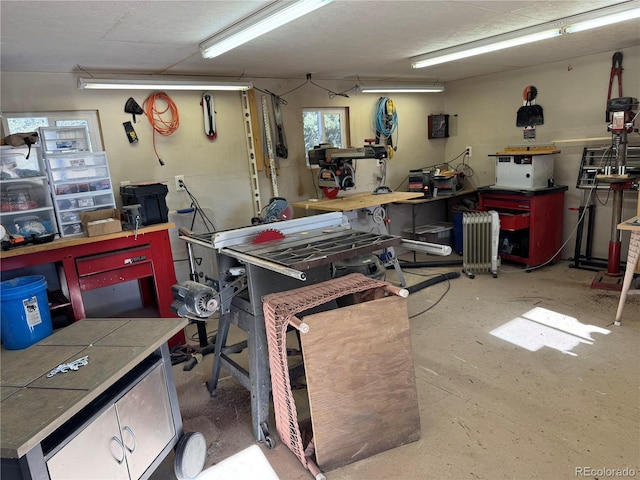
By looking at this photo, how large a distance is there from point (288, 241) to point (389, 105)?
3.56 meters

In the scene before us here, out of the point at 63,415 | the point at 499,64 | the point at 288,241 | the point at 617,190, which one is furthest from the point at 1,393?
the point at 499,64

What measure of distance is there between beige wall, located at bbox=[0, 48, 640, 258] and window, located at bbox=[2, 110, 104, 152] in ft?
0.15

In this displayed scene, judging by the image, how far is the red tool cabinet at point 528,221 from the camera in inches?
182

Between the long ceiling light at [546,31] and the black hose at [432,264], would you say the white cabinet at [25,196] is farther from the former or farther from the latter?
the black hose at [432,264]

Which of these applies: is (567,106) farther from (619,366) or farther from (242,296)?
(242,296)

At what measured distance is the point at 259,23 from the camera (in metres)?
2.34

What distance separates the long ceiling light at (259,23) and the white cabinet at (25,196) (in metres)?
1.49

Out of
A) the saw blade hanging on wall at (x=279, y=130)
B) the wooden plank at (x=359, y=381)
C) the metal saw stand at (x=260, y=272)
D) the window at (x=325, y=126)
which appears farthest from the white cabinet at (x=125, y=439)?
the window at (x=325, y=126)

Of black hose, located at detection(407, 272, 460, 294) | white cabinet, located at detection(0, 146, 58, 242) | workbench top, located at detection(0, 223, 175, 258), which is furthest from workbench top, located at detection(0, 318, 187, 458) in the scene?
black hose, located at detection(407, 272, 460, 294)

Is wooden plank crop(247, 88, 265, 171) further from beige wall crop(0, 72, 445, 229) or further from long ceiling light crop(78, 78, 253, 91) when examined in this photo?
long ceiling light crop(78, 78, 253, 91)

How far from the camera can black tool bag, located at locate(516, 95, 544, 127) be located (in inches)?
197

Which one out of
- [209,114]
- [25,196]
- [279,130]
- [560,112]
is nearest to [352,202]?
[279,130]

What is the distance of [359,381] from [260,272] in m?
0.77

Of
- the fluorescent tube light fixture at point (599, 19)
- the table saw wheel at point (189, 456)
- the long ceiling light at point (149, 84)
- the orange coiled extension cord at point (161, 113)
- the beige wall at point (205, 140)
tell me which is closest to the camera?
the table saw wheel at point (189, 456)
